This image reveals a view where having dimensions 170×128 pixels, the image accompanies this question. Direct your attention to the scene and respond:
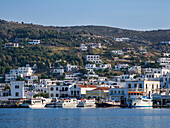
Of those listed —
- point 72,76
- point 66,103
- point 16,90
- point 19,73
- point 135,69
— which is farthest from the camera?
point 135,69

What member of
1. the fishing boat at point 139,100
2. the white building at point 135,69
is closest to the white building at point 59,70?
the white building at point 135,69

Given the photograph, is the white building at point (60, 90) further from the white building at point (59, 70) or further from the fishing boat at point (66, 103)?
the white building at point (59, 70)

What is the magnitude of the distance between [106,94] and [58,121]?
57.8 meters

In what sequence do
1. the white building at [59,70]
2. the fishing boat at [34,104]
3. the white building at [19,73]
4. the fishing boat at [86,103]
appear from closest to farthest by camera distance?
the fishing boat at [34,104] < the fishing boat at [86,103] < the white building at [19,73] < the white building at [59,70]

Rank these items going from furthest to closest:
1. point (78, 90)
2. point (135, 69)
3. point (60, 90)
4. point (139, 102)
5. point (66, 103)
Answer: point (135, 69) → point (60, 90) → point (78, 90) → point (66, 103) → point (139, 102)

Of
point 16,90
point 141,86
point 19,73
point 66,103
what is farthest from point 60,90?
point 19,73

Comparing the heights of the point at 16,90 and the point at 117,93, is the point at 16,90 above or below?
above

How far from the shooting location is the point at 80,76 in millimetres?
191000

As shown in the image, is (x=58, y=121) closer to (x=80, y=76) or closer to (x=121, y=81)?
(x=121, y=81)

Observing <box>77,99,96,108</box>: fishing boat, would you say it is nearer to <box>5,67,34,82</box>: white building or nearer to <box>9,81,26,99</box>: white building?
<box>9,81,26,99</box>: white building

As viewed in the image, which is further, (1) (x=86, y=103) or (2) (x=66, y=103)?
(1) (x=86, y=103)

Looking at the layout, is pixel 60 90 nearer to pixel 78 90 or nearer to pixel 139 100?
pixel 78 90

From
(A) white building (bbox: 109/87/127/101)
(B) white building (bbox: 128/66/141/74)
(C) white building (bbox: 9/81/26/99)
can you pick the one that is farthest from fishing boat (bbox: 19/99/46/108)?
(B) white building (bbox: 128/66/141/74)

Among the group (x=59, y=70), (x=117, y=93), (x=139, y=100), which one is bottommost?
(x=139, y=100)
